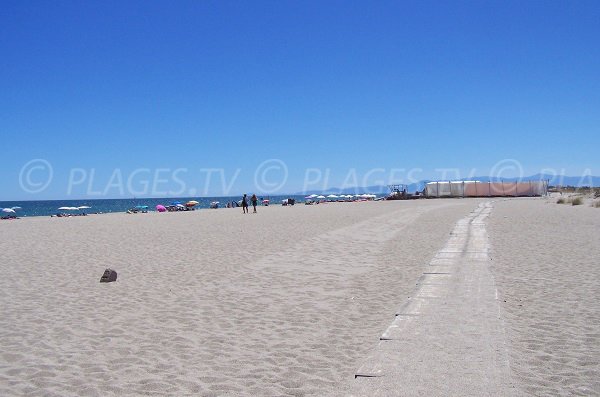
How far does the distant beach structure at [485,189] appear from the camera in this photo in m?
68.8

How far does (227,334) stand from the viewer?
5664 millimetres

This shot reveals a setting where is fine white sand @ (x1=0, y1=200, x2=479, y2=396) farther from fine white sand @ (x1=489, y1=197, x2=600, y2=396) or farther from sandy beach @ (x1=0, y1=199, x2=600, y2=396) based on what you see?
fine white sand @ (x1=489, y1=197, x2=600, y2=396)

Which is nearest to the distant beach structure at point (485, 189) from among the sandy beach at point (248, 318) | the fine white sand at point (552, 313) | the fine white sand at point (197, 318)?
the fine white sand at point (552, 313)

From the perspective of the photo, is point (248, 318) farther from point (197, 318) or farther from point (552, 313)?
point (552, 313)

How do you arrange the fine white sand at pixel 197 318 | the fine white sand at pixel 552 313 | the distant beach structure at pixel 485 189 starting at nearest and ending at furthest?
1. the fine white sand at pixel 552 313
2. the fine white sand at pixel 197 318
3. the distant beach structure at pixel 485 189

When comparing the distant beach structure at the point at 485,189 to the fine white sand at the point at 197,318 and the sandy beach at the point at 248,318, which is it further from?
the fine white sand at the point at 197,318

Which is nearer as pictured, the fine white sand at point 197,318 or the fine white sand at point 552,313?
the fine white sand at point 552,313

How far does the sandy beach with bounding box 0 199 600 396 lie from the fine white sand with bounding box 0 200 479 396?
0.02 meters

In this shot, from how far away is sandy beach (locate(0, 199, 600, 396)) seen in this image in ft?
14.0

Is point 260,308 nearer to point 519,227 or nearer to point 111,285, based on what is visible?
point 111,285

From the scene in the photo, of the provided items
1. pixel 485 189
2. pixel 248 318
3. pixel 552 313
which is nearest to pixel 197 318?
pixel 248 318

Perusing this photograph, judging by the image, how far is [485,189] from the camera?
69.4 meters

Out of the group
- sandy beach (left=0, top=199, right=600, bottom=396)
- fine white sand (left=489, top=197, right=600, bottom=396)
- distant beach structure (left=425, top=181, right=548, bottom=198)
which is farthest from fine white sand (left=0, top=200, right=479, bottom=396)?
distant beach structure (left=425, top=181, right=548, bottom=198)

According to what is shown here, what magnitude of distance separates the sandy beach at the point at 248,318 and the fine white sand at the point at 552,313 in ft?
0.07
